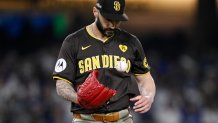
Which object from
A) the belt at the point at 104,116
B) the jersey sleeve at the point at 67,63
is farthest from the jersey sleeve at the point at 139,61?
the jersey sleeve at the point at 67,63

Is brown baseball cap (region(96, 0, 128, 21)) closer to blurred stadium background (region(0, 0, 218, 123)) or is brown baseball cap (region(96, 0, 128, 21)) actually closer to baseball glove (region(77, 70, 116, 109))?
baseball glove (region(77, 70, 116, 109))

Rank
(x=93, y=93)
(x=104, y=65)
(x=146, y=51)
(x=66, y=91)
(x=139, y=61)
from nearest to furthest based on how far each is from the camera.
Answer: (x=93, y=93), (x=66, y=91), (x=104, y=65), (x=139, y=61), (x=146, y=51)

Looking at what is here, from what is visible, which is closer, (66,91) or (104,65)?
(66,91)

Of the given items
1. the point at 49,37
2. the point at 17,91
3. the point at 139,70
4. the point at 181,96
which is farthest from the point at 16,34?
the point at 139,70

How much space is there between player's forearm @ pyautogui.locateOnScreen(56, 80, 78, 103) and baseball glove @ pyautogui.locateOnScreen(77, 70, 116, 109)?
0.31 ft

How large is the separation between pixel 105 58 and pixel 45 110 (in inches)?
312

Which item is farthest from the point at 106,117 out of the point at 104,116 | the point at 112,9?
the point at 112,9

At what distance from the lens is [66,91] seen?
584cm

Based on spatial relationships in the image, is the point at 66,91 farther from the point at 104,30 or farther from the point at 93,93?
the point at 104,30

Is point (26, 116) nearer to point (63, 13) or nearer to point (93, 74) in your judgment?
point (63, 13)

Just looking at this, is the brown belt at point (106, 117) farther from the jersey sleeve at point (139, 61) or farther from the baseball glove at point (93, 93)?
the jersey sleeve at point (139, 61)

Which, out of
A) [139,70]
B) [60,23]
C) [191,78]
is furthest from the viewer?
[60,23]

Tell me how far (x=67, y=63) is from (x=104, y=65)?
0.31m

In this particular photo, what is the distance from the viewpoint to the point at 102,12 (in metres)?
5.95
